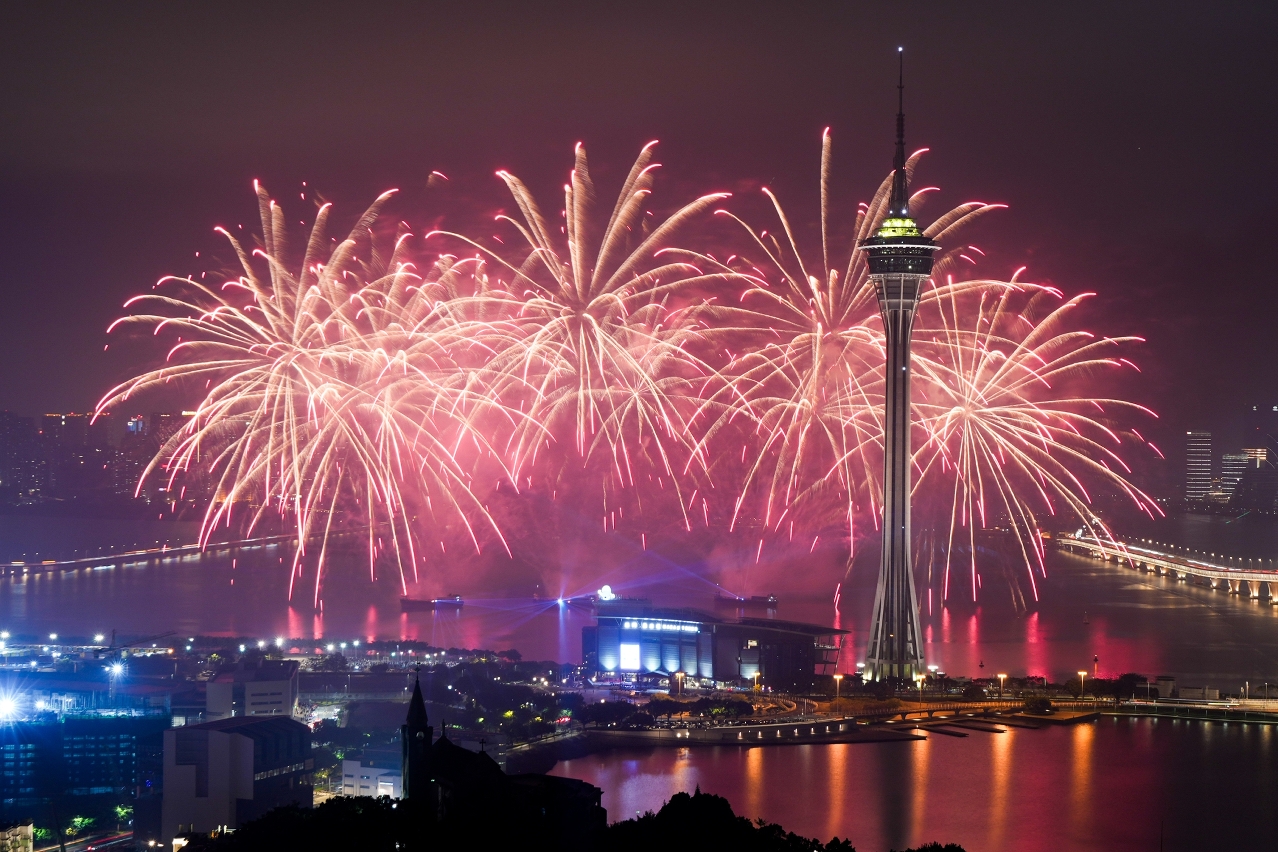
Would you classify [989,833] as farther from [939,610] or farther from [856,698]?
[939,610]

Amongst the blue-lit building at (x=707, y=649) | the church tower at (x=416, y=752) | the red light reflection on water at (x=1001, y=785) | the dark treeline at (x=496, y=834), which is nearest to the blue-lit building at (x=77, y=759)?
the church tower at (x=416, y=752)

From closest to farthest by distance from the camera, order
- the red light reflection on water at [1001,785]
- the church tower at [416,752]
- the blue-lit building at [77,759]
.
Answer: the church tower at [416,752] → the red light reflection on water at [1001,785] → the blue-lit building at [77,759]

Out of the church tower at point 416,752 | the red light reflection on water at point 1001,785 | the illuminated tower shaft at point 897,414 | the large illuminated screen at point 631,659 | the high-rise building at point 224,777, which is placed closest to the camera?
the church tower at point 416,752

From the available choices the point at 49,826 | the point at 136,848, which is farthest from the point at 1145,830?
the point at 49,826

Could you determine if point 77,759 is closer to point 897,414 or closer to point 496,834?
point 496,834

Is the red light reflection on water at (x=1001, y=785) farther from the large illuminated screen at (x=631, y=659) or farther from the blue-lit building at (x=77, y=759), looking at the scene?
the large illuminated screen at (x=631, y=659)

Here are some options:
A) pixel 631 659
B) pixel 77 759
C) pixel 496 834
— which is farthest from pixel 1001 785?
pixel 77 759
